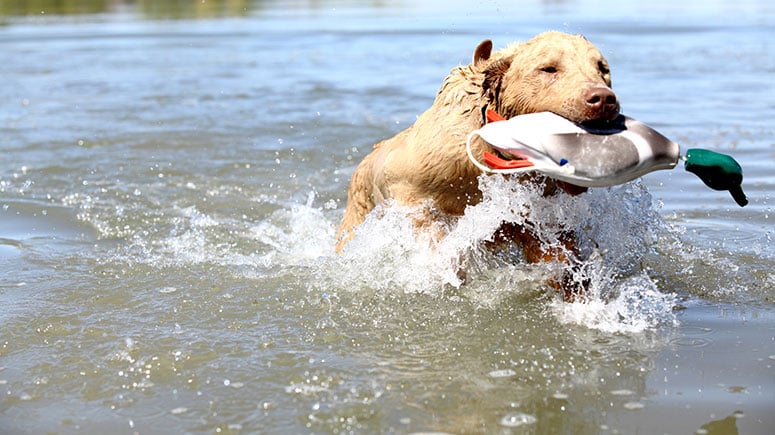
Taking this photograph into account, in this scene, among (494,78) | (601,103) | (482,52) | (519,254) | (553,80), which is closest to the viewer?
(601,103)

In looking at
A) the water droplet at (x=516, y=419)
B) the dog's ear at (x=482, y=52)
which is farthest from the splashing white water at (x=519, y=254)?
the water droplet at (x=516, y=419)

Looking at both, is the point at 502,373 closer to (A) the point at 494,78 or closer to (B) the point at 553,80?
(B) the point at 553,80

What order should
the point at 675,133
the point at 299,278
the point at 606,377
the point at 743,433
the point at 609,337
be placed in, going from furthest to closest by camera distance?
the point at 675,133 < the point at 299,278 < the point at 609,337 < the point at 606,377 < the point at 743,433

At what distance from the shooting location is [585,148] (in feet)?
13.9

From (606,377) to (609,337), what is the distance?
52cm

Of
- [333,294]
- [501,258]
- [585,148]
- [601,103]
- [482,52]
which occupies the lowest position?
[333,294]

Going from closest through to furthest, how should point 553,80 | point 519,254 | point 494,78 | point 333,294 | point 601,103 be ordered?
1. point 601,103
2. point 553,80
3. point 494,78
4. point 333,294
5. point 519,254

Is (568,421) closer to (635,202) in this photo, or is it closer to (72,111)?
(635,202)

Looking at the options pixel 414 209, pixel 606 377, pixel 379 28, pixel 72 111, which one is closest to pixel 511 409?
pixel 606 377

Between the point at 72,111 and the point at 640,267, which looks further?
the point at 72,111

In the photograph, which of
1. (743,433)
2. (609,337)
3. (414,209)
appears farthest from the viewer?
(414,209)

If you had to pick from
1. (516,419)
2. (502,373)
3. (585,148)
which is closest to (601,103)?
(585,148)

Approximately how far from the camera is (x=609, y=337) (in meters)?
4.59

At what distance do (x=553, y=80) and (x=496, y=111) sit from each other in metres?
0.43
